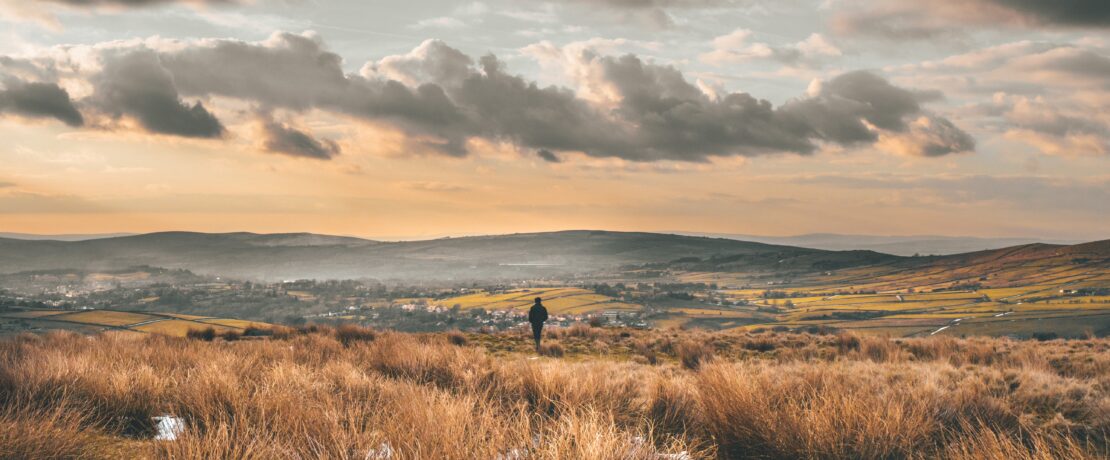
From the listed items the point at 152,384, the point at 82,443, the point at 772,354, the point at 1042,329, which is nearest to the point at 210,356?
the point at 152,384

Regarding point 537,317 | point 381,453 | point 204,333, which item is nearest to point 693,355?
point 537,317

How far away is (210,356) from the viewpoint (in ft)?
28.7

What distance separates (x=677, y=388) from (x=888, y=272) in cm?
15458

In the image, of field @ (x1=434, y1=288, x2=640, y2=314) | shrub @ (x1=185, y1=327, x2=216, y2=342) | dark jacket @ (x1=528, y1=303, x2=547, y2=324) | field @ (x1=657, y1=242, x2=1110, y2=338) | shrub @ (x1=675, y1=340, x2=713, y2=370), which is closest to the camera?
shrub @ (x1=675, y1=340, x2=713, y2=370)

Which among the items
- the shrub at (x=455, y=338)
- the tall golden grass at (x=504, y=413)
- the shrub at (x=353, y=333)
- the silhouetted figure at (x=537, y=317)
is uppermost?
the tall golden grass at (x=504, y=413)

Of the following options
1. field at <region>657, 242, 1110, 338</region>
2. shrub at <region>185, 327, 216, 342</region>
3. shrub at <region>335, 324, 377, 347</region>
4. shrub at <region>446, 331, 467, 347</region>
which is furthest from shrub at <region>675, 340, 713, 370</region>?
shrub at <region>185, 327, 216, 342</region>

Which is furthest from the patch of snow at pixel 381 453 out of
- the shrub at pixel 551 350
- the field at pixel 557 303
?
the field at pixel 557 303

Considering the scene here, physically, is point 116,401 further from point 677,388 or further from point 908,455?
point 908,455

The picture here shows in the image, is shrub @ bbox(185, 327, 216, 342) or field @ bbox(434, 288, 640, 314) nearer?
shrub @ bbox(185, 327, 216, 342)

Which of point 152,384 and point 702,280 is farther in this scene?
point 702,280

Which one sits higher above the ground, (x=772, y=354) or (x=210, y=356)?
(x=210, y=356)

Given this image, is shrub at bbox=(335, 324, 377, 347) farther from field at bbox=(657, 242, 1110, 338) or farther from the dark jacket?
field at bbox=(657, 242, 1110, 338)

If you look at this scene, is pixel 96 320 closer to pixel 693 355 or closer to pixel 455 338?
pixel 455 338

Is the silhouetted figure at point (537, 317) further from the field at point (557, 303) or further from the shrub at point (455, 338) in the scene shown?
the field at point (557, 303)
